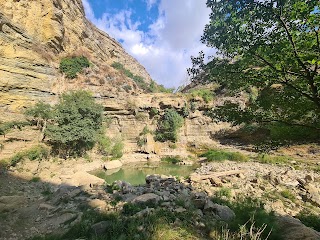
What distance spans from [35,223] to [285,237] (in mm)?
5978

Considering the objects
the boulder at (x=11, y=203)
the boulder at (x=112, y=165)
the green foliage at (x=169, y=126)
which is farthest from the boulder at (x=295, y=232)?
the green foliage at (x=169, y=126)

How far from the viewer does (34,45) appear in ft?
66.8

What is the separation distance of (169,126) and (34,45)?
15.7 meters

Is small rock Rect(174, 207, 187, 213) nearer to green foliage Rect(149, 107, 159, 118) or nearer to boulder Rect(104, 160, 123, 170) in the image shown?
boulder Rect(104, 160, 123, 170)

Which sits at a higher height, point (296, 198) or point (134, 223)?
point (134, 223)

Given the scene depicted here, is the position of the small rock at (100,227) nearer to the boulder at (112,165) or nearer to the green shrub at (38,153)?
the green shrub at (38,153)

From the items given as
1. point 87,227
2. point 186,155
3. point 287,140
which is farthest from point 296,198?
point 186,155

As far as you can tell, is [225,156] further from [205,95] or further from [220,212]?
[220,212]

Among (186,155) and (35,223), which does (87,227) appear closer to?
(35,223)

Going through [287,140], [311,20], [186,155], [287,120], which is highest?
[311,20]

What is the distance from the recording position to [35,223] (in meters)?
5.70

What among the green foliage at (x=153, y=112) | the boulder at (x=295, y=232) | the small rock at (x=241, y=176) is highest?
the green foliage at (x=153, y=112)

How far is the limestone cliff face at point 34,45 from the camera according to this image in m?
17.7

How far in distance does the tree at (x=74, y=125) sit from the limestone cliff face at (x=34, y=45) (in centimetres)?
398
